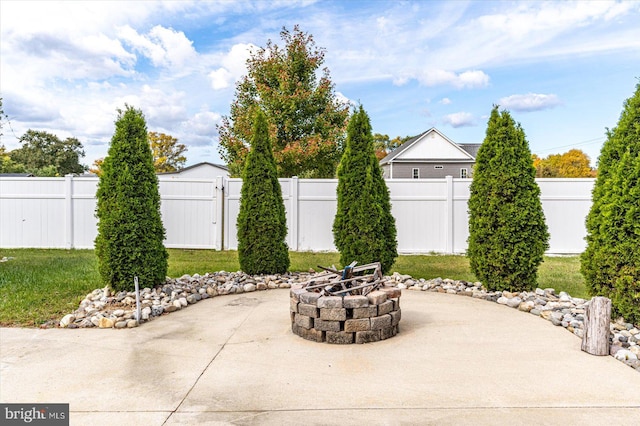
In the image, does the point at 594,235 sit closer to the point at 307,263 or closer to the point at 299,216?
the point at 307,263

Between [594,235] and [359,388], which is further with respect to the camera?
[594,235]

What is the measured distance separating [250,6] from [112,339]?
19.9ft

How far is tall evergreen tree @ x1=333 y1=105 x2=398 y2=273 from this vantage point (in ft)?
20.3

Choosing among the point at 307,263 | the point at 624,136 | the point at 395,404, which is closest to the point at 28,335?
the point at 395,404

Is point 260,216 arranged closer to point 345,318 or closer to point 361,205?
point 361,205

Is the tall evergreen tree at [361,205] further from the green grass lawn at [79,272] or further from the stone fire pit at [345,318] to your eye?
the stone fire pit at [345,318]

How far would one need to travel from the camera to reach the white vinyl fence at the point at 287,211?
9406 millimetres

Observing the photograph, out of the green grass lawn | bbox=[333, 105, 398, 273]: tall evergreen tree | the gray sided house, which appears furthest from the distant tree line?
bbox=[333, 105, 398, 273]: tall evergreen tree

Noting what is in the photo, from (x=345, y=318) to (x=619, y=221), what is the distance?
9.83 feet

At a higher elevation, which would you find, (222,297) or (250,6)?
(250,6)

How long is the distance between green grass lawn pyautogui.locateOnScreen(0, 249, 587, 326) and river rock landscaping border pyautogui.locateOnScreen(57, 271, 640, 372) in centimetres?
43

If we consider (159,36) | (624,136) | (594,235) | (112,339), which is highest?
(159,36)

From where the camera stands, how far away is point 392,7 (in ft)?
25.1

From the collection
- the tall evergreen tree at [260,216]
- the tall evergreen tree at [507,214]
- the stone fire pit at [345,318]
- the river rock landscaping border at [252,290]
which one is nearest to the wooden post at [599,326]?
the river rock landscaping border at [252,290]
